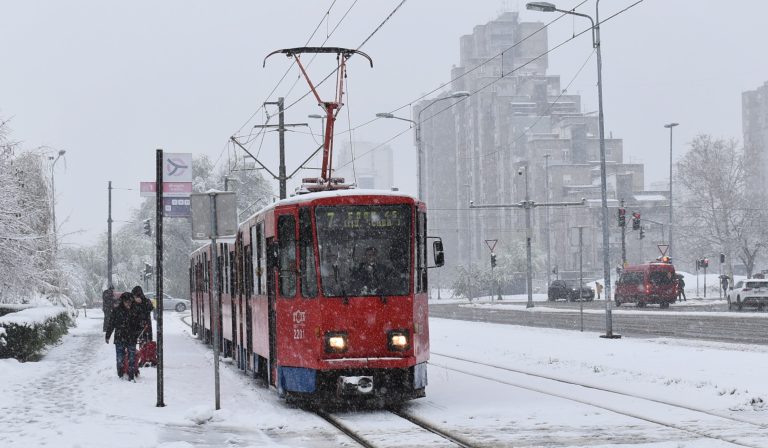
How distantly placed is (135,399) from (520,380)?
20.4 feet

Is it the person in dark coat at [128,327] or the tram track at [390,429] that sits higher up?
the person in dark coat at [128,327]

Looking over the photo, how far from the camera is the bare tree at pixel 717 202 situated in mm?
82375

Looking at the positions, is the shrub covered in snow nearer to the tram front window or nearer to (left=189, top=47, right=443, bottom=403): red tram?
(left=189, top=47, right=443, bottom=403): red tram

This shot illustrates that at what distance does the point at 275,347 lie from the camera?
53.2ft

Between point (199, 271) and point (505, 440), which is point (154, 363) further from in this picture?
point (505, 440)

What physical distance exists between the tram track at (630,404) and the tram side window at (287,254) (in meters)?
3.99

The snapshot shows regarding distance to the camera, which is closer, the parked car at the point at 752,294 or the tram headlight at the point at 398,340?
the tram headlight at the point at 398,340

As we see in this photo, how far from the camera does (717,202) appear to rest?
90.2 m

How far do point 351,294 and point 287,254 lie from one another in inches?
43.7

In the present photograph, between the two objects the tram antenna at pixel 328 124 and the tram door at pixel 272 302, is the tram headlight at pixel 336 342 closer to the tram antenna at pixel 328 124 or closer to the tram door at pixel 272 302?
the tram door at pixel 272 302

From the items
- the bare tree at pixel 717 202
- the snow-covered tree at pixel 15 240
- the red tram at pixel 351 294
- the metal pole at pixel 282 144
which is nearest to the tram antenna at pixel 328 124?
the red tram at pixel 351 294

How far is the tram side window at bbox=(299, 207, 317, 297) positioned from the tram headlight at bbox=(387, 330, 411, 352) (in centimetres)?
114

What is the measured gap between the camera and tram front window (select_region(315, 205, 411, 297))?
1505 centimetres

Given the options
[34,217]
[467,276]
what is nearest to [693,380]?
[34,217]
